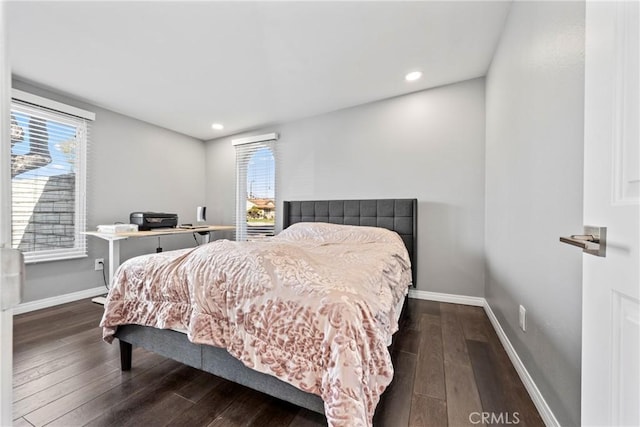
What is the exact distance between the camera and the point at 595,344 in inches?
23.6

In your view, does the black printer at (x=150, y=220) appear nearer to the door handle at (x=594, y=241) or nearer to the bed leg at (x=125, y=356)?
the bed leg at (x=125, y=356)

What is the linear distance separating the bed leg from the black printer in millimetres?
1653

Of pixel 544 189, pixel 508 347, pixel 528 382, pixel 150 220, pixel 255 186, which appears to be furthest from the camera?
pixel 255 186

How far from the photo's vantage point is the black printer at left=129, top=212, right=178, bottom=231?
9.33 feet

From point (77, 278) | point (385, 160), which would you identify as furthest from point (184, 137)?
point (385, 160)

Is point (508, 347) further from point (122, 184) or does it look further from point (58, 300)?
point (122, 184)

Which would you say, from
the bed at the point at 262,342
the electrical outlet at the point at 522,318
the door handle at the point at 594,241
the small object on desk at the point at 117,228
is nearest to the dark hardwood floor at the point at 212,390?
the bed at the point at 262,342

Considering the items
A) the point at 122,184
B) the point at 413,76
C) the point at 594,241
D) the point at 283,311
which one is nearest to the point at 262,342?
the point at 283,311

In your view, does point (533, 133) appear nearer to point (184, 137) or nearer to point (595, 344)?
point (595, 344)

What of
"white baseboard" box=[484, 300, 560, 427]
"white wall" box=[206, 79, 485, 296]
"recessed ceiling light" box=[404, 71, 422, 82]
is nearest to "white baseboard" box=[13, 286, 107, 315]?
"white wall" box=[206, 79, 485, 296]

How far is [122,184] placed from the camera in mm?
3188

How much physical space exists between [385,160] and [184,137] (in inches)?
128

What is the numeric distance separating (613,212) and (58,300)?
4.18 meters

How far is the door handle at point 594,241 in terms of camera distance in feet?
1.86
